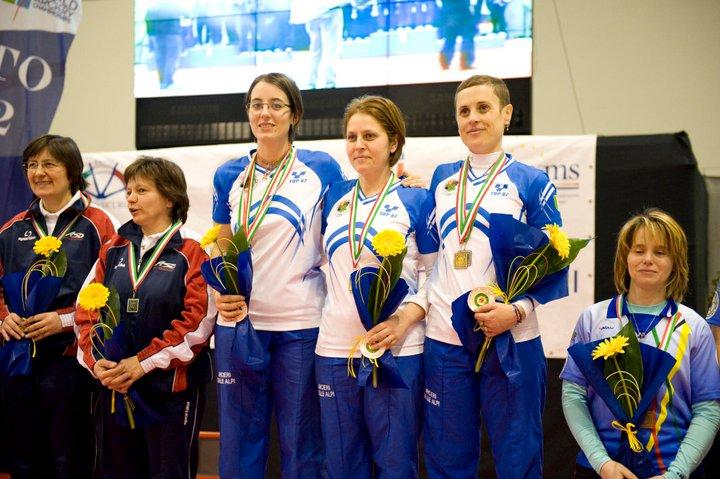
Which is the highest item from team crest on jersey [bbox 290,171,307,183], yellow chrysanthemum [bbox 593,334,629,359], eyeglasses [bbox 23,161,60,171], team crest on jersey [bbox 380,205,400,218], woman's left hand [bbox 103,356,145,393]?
eyeglasses [bbox 23,161,60,171]

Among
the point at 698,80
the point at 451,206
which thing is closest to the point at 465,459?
the point at 451,206

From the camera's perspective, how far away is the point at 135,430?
2.81 meters

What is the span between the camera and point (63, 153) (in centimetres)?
326

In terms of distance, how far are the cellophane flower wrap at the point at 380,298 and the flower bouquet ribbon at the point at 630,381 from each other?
2.10ft

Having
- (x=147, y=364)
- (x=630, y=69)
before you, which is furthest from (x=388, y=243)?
(x=630, y=69)

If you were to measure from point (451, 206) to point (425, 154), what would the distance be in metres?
1.80

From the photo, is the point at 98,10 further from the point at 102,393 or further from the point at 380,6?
the point at 102,393

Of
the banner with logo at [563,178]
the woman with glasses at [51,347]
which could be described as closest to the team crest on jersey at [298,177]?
the woman with glasses at [51,347]

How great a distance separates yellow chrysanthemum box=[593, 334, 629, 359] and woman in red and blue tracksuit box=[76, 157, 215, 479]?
1419 millimetres

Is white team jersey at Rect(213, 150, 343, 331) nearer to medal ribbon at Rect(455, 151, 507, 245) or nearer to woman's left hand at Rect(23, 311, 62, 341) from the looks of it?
medal ribbon at Rect(455, 151, 507, 245)

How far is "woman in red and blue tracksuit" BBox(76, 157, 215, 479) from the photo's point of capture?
108 inches

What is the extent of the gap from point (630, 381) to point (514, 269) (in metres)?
0.49

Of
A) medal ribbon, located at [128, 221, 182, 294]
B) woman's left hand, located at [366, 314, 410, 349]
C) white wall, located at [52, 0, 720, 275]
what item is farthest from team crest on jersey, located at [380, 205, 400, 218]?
white wall, located at [52, 0, 720, 275]

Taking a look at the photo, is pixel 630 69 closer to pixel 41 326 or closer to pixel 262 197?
pixel 262 197
